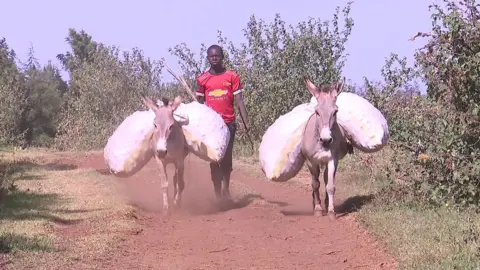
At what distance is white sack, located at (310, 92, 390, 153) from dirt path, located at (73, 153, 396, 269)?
1.08m

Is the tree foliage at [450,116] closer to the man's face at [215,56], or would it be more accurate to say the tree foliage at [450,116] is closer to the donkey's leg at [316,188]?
the donkey's leg at [316,188]

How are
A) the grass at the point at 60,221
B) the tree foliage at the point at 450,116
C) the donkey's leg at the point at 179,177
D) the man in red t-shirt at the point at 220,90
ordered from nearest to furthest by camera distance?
the grass at the point at 60,221, the tree foliage at the point at 450,116, the donkey's leg at the point at 179,177, the man in red t-shirt at the point at 220,90

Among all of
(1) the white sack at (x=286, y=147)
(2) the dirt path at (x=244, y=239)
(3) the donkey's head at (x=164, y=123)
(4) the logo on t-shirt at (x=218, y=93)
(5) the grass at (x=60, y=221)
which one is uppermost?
(4) the logo on t-shirt at (x=218, y=93)

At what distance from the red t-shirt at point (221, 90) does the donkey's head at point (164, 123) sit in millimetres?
874

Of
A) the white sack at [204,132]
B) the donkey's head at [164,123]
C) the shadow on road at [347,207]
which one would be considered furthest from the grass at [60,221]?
the shadow on road at [347,207]

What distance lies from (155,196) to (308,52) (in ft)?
28.6

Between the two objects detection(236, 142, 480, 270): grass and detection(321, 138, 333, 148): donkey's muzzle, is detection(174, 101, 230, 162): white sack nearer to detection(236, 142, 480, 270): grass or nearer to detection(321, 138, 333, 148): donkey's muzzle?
detection(321, 138, 333, 148): donkey's muzzle

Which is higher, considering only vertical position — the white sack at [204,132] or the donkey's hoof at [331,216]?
the white sack at [204,132]

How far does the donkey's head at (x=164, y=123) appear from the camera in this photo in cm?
997

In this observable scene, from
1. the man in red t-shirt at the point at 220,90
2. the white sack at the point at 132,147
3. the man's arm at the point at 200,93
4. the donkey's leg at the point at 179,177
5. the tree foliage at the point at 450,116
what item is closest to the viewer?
the tree foliage at the point at 450,116

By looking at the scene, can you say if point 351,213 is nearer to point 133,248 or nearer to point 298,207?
point 298,207

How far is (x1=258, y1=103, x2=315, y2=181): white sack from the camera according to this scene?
991cm

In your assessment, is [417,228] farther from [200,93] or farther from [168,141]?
[200,93]

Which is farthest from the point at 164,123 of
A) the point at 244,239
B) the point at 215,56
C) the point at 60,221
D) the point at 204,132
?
the point at 244,239
